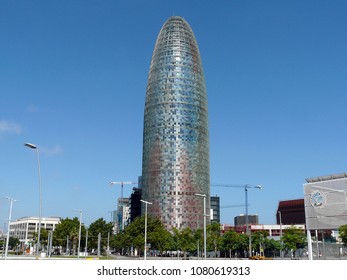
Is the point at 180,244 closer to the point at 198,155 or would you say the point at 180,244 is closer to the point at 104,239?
the point at 104,239

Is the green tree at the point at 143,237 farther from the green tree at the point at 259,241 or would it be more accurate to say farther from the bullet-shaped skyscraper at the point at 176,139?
the bullet-shaped skyscraper at the point at 176,139

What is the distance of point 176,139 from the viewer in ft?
569

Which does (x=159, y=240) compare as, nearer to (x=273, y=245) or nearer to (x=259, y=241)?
(x=259, y=241)

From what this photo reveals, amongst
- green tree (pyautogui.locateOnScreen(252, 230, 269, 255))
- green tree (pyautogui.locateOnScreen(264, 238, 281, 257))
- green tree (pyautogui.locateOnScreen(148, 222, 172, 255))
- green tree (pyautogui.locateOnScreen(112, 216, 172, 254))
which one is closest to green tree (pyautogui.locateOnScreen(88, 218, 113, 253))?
green tree (pyautogui.locateOnScreen(112, 216, 172, 254))

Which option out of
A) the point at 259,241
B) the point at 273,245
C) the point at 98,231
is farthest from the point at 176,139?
the point at 259,241

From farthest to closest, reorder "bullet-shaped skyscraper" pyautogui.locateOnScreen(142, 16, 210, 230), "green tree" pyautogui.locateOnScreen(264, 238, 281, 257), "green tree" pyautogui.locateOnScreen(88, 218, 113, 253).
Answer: "bullet-shaped skyscraper" pyautogui.locateOnScreen(142, 16, 210, 230)
"green tree" pyautogui.locateOnScreen(88, 218, 113, 253)
"green tree" pyautogui.locateOnScreen(264, 238, 281, 257)

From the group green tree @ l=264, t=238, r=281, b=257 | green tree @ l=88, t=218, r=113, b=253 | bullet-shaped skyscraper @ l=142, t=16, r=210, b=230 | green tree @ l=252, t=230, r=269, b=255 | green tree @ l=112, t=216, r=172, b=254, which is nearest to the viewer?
green tree @ l=252, t=230, r=269, b=255

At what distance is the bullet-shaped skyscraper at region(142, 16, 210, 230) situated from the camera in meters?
171

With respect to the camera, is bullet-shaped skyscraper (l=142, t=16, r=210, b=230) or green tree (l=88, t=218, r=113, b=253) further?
bullet-shaped skyscraper (l=142, t=16, r=210, b=230)

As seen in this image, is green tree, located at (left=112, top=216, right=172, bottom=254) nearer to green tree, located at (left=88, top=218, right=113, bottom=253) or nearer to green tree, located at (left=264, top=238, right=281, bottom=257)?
green tree, located at (left=88, top=218, right=113, bottom=253)

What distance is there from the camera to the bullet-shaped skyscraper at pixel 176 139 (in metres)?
171

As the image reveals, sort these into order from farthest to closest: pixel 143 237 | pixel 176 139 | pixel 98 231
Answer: pixel 176 139 < pixel 98 231 < pixel 143 237
